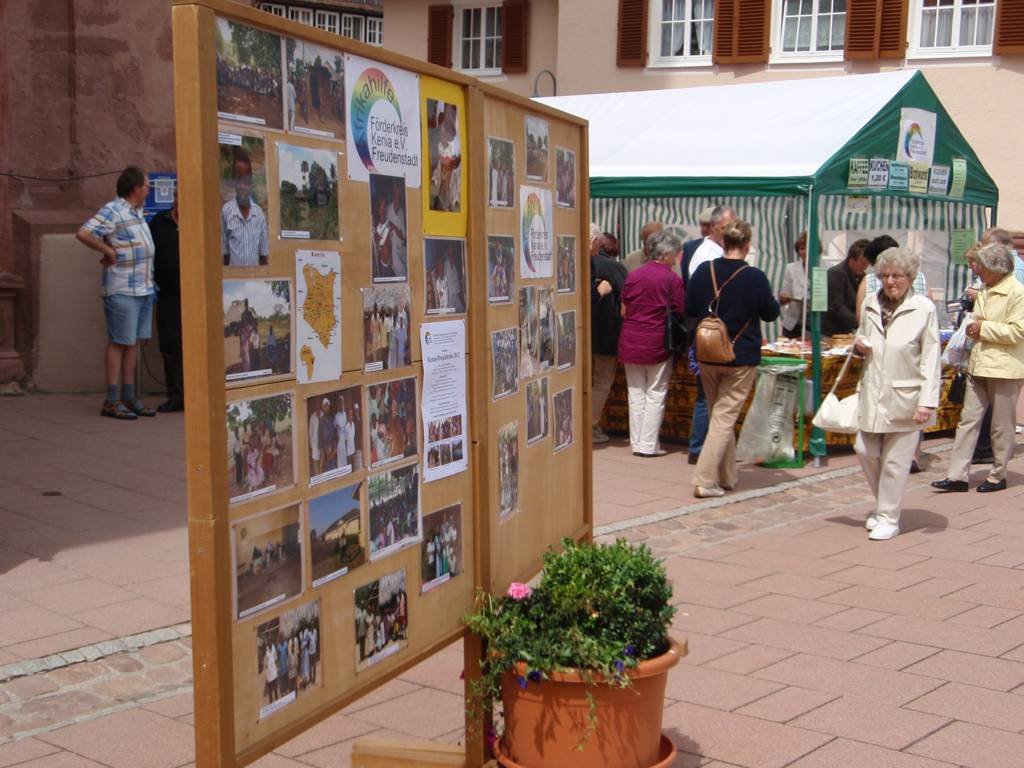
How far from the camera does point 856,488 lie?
9461mm

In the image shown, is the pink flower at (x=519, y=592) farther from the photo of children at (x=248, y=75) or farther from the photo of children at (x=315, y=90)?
the photo of children at (x=248, y=75)

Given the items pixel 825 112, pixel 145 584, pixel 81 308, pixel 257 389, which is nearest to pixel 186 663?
pixel 145 584

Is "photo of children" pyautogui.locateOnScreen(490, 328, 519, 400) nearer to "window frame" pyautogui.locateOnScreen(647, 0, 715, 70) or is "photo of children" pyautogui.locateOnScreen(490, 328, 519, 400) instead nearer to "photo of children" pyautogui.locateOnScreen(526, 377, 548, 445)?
"photo of children" pyautogui.locateOnScreen(526, 377, 548, 445)

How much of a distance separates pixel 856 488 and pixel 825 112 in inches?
141

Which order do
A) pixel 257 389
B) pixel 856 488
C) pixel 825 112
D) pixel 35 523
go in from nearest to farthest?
pixel 257 389 → pixel 35 523 → pixel 856 488 → pixel 825 112

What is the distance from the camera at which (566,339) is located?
470cm

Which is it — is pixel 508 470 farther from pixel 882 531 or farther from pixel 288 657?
pixel 882 531

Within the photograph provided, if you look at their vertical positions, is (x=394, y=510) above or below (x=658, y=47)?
below

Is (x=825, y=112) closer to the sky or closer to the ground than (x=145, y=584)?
closer to the sky

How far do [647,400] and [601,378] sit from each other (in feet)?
2.13

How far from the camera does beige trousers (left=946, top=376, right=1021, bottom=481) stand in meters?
9.16

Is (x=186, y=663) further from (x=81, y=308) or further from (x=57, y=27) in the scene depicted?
(x=57, y=27)

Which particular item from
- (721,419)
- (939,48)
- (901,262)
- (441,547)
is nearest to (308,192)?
(441,547)

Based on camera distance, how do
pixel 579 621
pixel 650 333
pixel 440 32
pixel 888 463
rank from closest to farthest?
pixel 579 621, pixel 888 463, pixel 650 333, pixel 440 32
